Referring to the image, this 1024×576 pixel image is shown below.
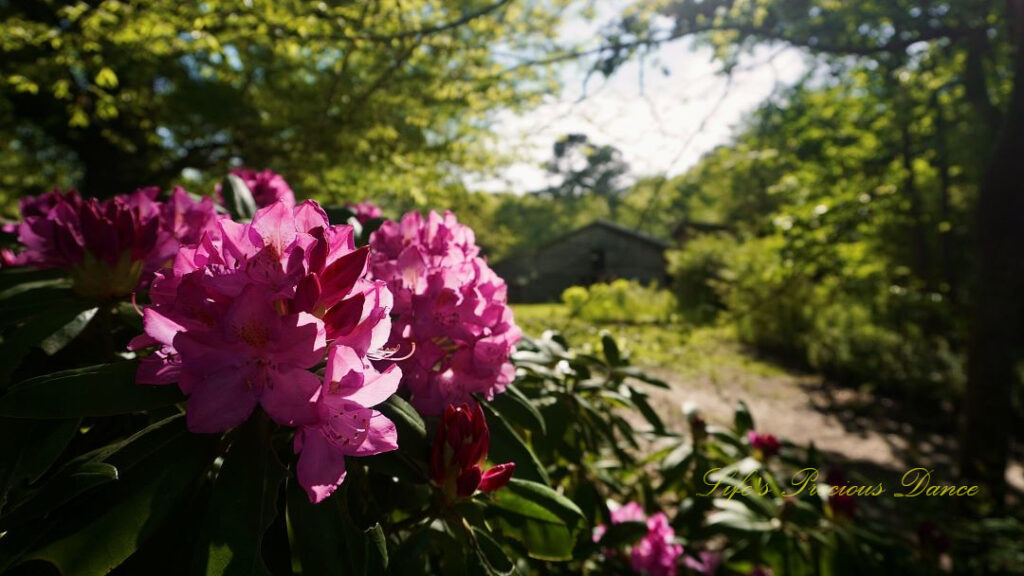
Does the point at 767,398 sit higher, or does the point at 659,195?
the point at 659,195

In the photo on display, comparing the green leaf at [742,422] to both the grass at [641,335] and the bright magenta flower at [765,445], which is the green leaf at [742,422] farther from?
the grass at [641,335]

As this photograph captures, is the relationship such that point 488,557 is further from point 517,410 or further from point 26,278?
point 26,278

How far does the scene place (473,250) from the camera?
3.52ft

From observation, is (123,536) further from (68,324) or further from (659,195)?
(659,195)

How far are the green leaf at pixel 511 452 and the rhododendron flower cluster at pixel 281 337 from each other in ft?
1.04

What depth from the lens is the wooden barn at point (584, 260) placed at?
24.9 feet

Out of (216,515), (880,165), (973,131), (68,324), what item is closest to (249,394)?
(216,515)

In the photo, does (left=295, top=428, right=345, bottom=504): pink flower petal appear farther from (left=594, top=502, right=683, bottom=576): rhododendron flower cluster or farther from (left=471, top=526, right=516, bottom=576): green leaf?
(left=594, top=502, right=683, bottom=576): rhododendron flower cluster

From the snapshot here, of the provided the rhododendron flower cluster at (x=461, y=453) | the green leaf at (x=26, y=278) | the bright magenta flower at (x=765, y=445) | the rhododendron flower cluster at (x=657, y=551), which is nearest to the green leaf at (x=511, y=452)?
the rhododendron flower cluster at (x=461, y=453)

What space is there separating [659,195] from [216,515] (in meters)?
2.94

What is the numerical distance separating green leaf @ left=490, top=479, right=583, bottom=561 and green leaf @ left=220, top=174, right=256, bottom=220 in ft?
3.07

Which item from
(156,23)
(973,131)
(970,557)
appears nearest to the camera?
(970,557)

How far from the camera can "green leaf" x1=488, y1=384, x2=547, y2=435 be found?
97 cm

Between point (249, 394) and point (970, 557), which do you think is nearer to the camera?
point (249, 394)
